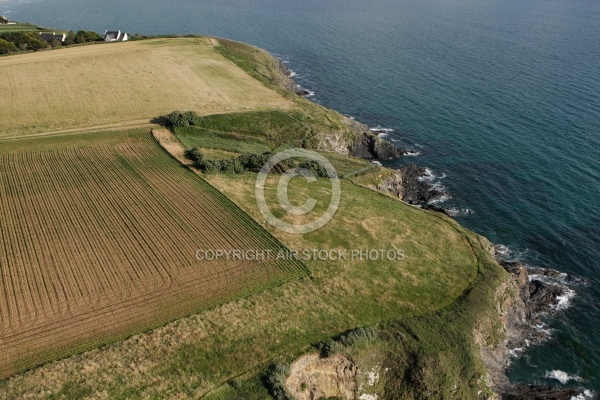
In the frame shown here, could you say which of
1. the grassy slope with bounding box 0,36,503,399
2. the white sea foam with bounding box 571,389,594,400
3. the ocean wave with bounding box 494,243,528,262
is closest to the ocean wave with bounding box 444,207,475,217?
the ocean wave with bounding box 494,243,528,262

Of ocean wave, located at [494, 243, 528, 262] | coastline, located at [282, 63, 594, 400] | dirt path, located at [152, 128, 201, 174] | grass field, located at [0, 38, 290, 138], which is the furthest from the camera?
grass field, located at [0, 38, 290, 138]

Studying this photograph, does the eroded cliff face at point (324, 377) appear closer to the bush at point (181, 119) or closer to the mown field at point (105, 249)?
the mown field at point (105, 249)

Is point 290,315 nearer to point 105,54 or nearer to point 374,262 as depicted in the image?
point 374,262

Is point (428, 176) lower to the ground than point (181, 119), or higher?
lower

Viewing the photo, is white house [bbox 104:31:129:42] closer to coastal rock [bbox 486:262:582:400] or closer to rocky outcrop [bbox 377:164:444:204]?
rocky outcrop [bbox 377:164:444:204]

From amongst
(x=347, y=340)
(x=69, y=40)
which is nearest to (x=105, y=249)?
(x=347, y=340)

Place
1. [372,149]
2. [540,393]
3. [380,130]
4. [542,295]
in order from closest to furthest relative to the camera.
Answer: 1. [540,393]
2. [542,295]
3. [372,149]
4. [380,130]

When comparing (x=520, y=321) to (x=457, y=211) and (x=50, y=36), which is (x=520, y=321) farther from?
(x=50, y=36)

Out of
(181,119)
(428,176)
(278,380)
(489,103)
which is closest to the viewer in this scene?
(278,380)
